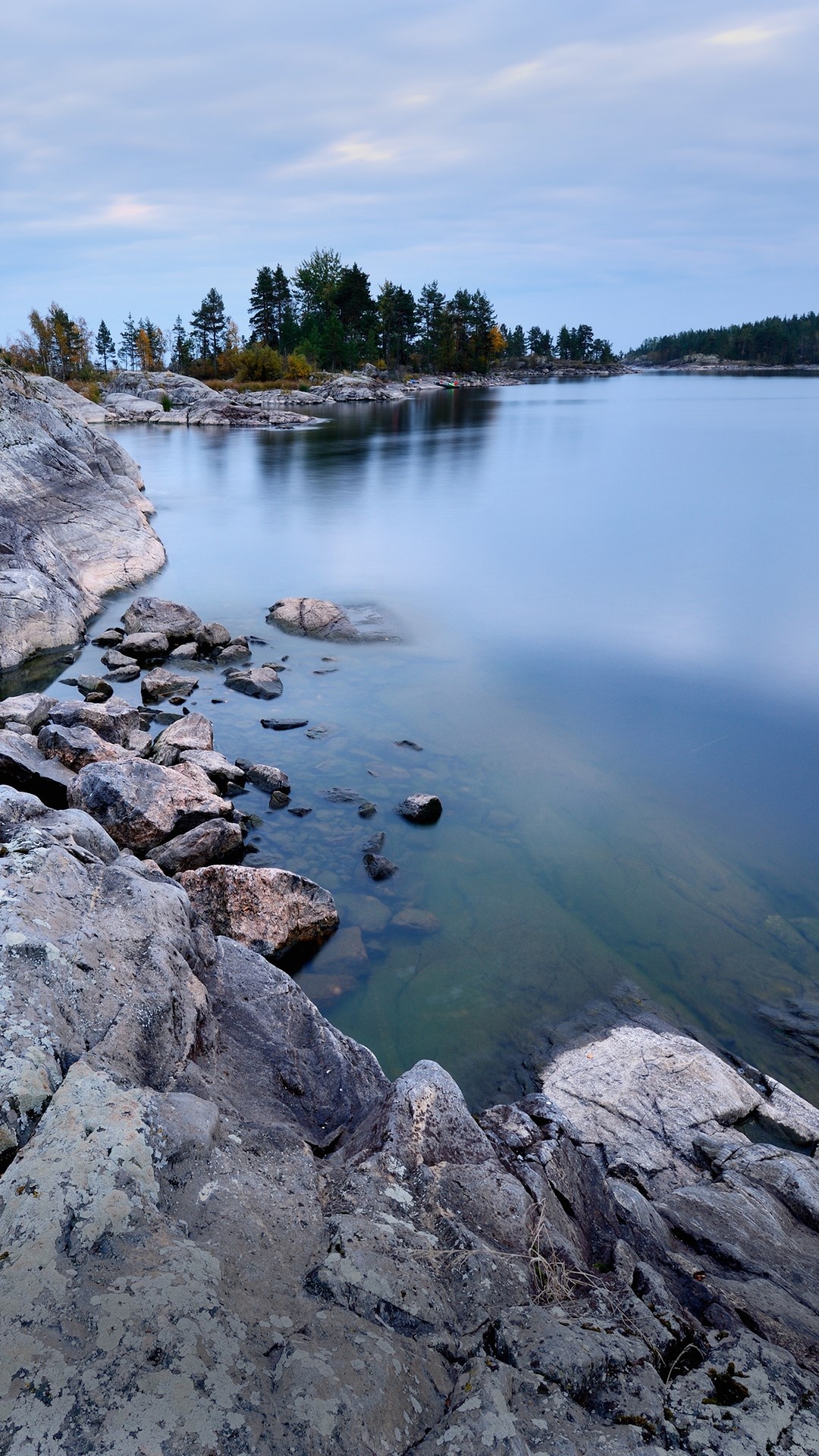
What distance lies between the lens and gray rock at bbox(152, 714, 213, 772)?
41.6 ft

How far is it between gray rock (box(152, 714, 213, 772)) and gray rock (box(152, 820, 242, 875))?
8.16 ft

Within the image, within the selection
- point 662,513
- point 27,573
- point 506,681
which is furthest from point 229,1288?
point 662,513

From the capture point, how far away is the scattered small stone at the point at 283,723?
1507 cm

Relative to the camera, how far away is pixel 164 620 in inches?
771

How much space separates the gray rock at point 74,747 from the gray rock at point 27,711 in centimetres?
137

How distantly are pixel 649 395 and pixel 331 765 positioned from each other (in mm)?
128129

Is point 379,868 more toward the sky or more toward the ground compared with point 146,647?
more toward the ground

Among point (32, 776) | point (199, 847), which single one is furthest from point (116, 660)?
point (199, 847)

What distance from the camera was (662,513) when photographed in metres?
36.9

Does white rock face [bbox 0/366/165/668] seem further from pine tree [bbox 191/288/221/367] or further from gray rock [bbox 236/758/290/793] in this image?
pine tree [bbox 191/288/221/367]

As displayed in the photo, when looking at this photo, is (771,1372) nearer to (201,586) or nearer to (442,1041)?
(442,1041)

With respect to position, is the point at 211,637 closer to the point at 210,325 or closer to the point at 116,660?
the point at 116,660

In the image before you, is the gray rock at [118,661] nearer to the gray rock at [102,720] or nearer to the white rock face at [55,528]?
the white rock face at [55,528]

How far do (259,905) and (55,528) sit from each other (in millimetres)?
16903
